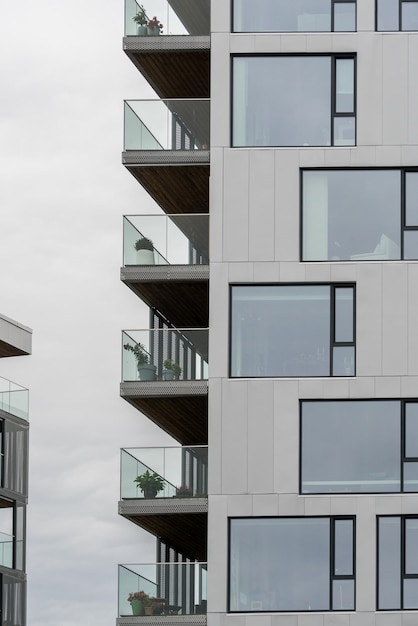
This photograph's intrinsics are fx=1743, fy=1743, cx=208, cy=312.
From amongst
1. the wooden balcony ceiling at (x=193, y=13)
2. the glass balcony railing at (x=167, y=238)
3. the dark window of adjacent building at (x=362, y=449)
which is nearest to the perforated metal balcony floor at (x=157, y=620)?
Answer: the dark window of adjacent building at (x=362, y=449)

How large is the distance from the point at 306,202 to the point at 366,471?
18.4 ft

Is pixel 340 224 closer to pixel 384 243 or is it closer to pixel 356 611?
pixel 384 243

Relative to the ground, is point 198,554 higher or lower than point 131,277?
lower

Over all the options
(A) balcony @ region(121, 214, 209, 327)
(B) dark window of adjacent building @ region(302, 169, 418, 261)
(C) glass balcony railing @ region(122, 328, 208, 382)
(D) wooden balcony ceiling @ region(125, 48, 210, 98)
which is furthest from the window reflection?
(D) wooden balcony ceiling @ region(125, 48, 210, 98)

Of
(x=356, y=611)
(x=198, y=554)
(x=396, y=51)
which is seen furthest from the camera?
(x=198, y=554)

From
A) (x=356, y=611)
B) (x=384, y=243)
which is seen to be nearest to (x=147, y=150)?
(x=384, y=243)

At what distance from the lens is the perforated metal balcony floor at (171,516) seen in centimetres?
3469

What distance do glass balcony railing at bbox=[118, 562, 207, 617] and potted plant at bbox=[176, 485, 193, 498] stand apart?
1.44 metres

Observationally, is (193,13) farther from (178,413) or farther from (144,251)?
(178,413)

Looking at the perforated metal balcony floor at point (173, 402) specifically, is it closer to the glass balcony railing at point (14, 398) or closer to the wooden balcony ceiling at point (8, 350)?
the glass balcony railing at point (14, 398)

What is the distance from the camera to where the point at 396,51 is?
118 feet

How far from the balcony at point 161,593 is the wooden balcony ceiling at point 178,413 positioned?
3.80 m

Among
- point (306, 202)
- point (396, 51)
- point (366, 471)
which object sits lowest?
point (366, 471)

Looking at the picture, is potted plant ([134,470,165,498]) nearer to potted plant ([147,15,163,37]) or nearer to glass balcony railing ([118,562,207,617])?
glass balcony railing ([118,562,207,617])
